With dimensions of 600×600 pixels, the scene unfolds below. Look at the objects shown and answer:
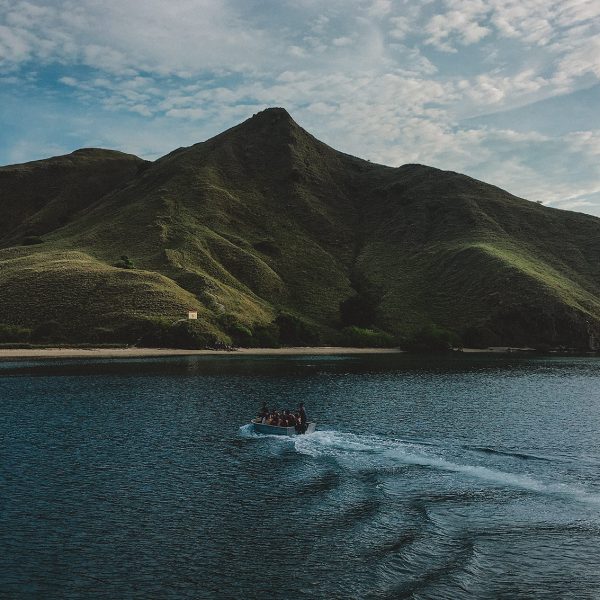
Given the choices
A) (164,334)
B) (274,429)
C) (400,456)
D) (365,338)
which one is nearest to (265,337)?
(164,334)

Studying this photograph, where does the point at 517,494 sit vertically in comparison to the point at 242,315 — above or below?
below

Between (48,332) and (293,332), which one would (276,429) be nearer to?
(48,332)

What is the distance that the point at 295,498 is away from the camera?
36844 millimetres

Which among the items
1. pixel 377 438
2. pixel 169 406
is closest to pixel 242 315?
pixel 169 406

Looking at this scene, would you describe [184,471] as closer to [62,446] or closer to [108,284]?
[62,446]

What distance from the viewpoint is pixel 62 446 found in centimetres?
4800

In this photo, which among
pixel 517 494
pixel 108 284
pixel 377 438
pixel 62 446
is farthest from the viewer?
pixel 108 284

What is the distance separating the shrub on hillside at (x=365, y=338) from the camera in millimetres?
166625

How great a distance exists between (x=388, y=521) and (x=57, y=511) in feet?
61.3

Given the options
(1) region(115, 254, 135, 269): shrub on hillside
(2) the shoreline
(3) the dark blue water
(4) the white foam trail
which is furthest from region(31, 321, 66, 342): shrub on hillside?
(4) the white foam trail

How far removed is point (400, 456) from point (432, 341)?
11977 cm

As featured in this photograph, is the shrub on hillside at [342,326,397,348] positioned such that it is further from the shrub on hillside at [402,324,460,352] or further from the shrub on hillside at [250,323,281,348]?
the shrub on hillside at [250,323,281,348]

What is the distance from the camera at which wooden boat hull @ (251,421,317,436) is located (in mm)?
55312

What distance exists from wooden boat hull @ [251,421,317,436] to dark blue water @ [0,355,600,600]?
896 mm
